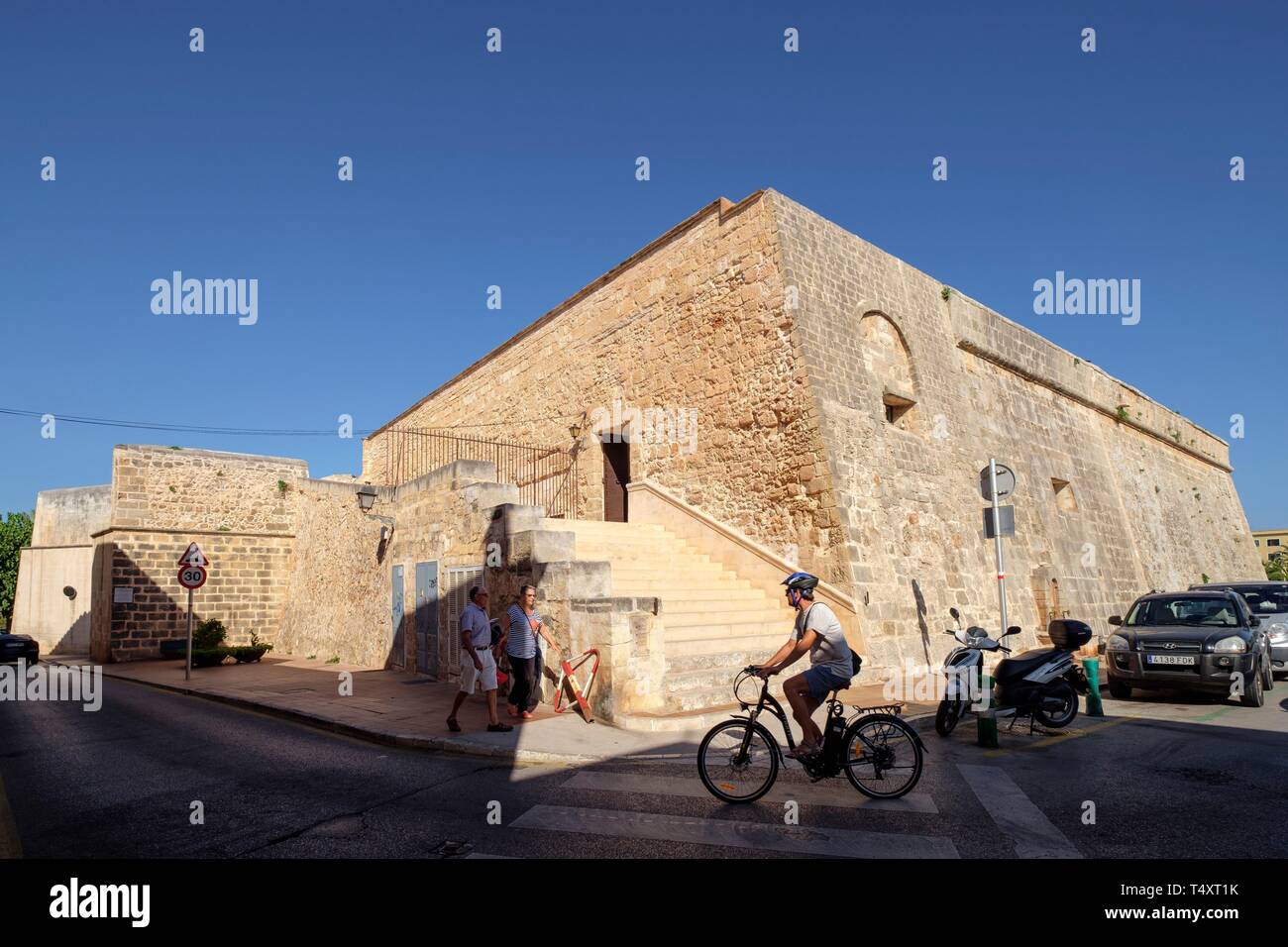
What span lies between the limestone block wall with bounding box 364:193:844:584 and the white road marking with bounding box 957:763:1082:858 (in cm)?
659

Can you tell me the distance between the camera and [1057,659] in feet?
27.0

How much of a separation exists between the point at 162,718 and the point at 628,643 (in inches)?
263

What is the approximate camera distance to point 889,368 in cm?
1570

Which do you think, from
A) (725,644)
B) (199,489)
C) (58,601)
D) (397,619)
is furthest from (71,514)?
(725,644)

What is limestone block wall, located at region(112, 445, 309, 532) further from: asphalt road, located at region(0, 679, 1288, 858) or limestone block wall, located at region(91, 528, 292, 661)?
asphalt road, located at region(0, 679, 1288, 858)

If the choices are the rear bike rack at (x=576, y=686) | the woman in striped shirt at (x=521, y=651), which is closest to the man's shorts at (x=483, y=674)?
the woman in striped shirt at (x=521, y=651)

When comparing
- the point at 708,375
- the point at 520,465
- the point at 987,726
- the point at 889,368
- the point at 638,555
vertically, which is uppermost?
the point at 889,368

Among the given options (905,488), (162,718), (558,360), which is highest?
(558,360)

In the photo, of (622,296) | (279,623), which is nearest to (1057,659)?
(622,296)

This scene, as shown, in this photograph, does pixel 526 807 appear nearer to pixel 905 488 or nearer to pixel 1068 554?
pixel 905 488

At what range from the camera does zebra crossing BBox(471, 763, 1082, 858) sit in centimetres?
439

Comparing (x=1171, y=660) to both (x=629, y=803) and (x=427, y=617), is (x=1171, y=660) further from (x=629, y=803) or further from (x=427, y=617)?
(x=427, y=617)

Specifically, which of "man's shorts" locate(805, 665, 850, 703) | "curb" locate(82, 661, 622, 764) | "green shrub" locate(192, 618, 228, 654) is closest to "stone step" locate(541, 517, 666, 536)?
"curb" locate(82, 661, 622, 764)

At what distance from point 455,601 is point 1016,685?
313 inches
